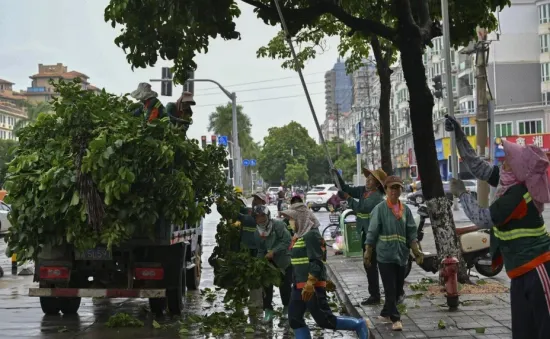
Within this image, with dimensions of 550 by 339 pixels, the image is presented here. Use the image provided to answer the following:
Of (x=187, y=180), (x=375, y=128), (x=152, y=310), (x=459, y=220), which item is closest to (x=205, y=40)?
(x=187, y=180)

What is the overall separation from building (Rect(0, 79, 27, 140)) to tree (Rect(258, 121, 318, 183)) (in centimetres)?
3763

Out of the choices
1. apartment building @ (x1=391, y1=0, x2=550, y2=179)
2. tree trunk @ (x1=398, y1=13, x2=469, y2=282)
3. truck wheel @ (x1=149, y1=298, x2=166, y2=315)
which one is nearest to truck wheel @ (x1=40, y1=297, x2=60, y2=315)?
truck wheel @ (x1=149, y1=298, x2=166, y2=315)

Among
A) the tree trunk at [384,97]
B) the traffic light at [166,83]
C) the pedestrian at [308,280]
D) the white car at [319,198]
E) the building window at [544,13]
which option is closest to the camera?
the pedestrian at [308,280]

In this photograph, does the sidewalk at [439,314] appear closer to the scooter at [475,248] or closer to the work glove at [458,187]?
the scooter at [475,248]

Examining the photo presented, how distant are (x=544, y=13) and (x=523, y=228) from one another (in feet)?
201

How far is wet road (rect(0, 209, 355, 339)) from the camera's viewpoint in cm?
918

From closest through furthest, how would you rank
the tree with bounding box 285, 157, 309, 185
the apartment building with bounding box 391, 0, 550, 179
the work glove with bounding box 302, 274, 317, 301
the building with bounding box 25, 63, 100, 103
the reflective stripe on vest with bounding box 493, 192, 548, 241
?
1. the reflective stripe on vest with bounding box 493, 192, 548, 241
2. the work glove with bounding box 302, 274, 317, 301
3. the apartment building with bounding box 391, 0, 550, 179
4. the tree with bounding box 285, 157, 309, 185
5. the building with bounding box 25, 63, 100, 103

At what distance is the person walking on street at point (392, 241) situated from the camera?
848cm

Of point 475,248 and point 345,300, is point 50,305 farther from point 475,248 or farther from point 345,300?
point 475,248

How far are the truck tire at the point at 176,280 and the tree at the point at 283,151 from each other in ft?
319

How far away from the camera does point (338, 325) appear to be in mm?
7320

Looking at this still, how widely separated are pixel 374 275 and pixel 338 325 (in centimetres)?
310

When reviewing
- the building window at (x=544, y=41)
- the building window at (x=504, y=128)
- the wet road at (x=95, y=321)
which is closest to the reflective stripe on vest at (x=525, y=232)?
the wet road at (x=95, y=321)

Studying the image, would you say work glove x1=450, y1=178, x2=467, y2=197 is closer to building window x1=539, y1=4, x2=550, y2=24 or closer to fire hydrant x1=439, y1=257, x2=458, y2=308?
fire hydrant x1=439, y1=257, x2=458, y2=308
